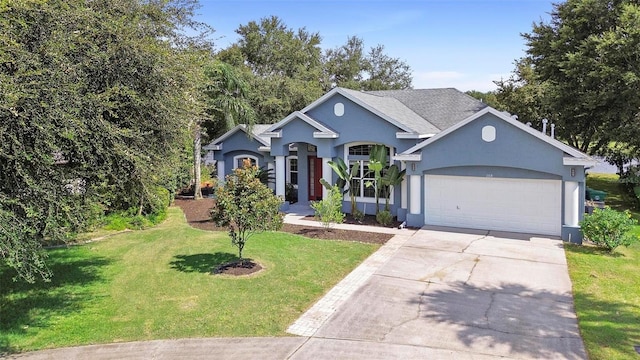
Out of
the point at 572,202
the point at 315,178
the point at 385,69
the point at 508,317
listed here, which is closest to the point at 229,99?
the point at 315,178

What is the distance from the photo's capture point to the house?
1584 cm

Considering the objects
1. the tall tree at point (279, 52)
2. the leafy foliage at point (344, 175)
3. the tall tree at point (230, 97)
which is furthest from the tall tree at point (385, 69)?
the leafy foliage at point (344, 175)

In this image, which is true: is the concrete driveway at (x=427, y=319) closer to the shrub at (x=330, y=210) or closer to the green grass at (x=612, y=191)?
the shrub at (x=330, y=210)

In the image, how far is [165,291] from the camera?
36.1 feet

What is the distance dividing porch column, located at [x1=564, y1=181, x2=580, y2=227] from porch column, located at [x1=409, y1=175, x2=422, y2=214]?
521 cm

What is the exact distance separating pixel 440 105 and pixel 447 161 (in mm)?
7120

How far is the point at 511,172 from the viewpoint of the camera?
16.6 m

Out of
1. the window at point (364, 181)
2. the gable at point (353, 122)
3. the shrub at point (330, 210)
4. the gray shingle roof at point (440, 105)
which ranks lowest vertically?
the shrub at point (330, 210)

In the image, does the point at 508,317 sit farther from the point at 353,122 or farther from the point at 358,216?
the point at 353,122

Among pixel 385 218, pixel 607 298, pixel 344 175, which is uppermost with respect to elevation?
pixel 344 175

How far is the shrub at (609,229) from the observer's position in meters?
13.8

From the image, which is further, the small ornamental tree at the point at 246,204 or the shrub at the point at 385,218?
the shrub at the point at 385,218

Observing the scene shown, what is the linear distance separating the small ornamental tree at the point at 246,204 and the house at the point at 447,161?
7647 millimetres

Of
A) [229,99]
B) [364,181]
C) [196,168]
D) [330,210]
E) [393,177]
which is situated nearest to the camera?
[330,210]
